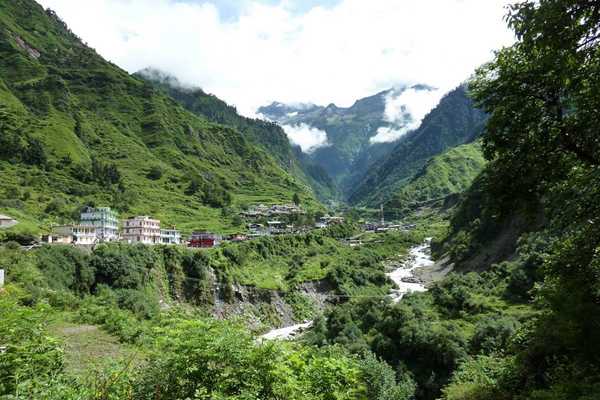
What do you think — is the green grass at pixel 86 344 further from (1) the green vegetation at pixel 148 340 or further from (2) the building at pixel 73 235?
(2) the building at pixel 73 235

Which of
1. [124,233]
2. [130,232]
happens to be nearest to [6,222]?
[130,232]

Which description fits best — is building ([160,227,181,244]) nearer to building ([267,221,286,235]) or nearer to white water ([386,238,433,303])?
building ([267,221,286,235])

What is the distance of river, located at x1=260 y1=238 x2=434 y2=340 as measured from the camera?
66875 millimetres

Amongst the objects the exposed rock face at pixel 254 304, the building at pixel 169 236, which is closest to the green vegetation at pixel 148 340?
the exposed rock face at pixel 254 304

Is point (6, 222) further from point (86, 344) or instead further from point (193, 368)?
point (193, 368)

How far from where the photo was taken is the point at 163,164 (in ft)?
562

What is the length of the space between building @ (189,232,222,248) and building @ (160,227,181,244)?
3.79 metres

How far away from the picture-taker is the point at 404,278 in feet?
319

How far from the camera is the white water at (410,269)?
270 feet

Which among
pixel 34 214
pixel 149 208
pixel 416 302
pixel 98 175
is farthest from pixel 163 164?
pixel 416 302

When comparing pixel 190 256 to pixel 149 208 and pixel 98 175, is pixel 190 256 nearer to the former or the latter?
pixel 149 208

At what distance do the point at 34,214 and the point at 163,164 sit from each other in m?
83.5

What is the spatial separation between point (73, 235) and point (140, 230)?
21.0m

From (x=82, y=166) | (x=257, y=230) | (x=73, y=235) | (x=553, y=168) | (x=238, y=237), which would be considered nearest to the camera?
(x=553, y=168)
